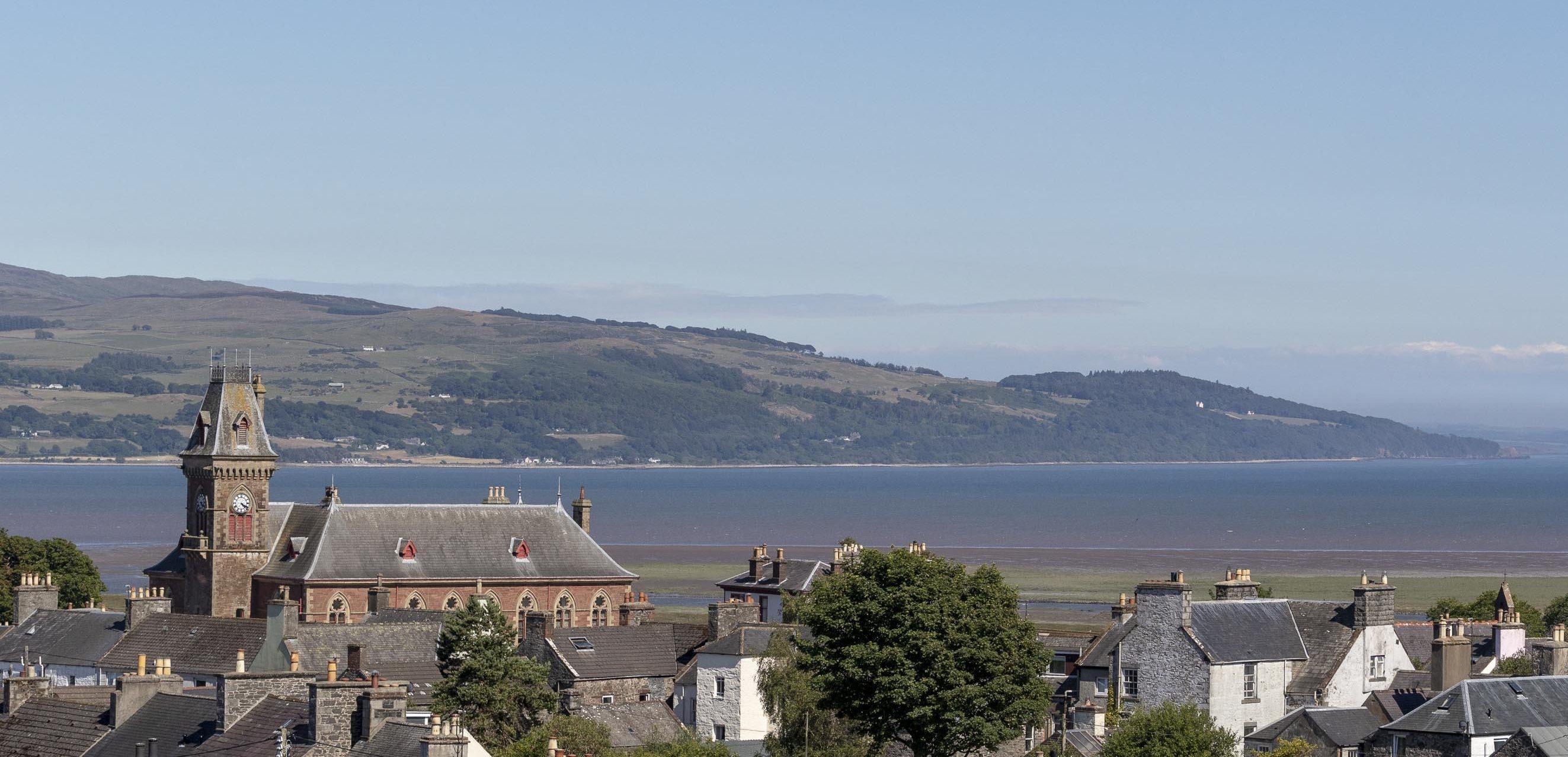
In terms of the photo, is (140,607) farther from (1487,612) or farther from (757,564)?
(1487,612)

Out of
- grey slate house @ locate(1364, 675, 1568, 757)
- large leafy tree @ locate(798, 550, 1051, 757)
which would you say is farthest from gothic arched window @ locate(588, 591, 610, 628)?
grey slate house @ locate(1364, 675, 1568, 757)

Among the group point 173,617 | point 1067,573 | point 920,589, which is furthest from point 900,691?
point 1067,573

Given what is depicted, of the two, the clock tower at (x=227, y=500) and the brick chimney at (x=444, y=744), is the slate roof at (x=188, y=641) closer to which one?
the clock tower at (x=227, y=500)

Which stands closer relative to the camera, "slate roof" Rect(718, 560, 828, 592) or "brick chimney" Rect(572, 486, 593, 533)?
"slate roof" Rect(718, 560, 828, 592)

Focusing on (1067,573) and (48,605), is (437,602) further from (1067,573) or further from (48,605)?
(1067,573)

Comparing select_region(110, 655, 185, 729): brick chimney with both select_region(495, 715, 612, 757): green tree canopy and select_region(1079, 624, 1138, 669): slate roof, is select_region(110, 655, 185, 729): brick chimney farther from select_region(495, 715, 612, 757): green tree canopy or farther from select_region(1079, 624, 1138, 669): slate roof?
select_region(1079, 624, 1138, 669): slate roof

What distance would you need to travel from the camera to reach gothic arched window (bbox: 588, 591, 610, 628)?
10619 centimetres

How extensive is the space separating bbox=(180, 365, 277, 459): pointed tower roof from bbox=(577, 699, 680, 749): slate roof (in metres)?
42.2

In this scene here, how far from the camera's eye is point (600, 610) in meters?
107

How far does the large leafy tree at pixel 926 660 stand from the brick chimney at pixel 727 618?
11898 millimetres

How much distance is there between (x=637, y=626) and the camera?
79312 millimetres

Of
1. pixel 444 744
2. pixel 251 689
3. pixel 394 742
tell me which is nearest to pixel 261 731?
pixel 251 689

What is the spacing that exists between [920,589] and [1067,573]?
127922mm

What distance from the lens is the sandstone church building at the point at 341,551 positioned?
100 meters
